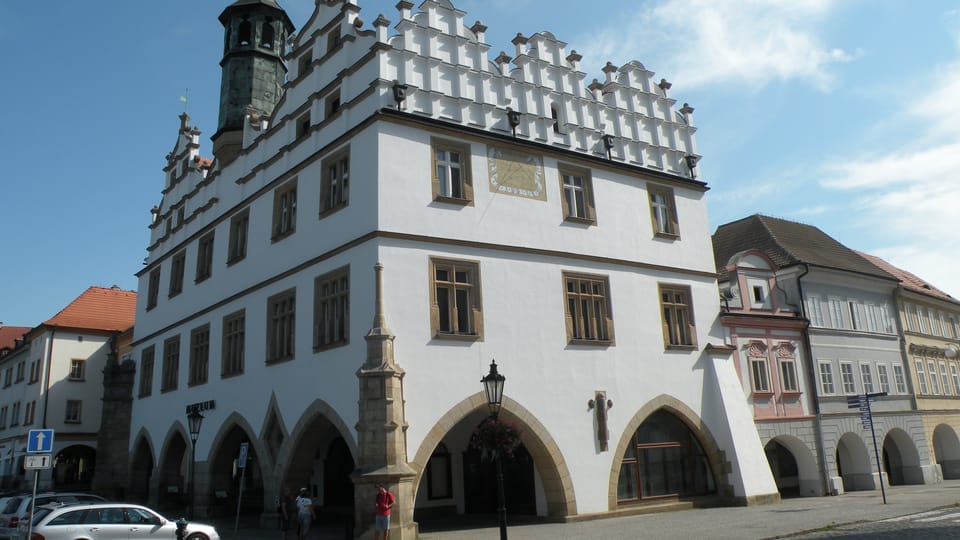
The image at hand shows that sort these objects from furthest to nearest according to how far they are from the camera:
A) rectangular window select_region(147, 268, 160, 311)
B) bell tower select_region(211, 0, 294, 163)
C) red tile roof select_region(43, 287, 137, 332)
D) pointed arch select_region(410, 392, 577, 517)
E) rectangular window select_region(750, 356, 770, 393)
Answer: red tile roof select_region(43, 287, 137, 332) → rectangular window select_region(147, 268, 160, 311) → bell tower select_region(211, 0, 294, 163) → rectangular window select_region(750, 356, 770, 393) → pointed arch select_region(410, 392, 577, 517)

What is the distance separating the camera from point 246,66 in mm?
32750

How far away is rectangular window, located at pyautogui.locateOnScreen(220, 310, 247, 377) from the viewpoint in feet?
81.7

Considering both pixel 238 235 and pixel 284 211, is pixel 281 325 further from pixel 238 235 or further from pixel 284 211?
pixel 238 235

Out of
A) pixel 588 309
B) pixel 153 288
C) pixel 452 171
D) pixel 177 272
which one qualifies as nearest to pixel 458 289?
pixel 452 171

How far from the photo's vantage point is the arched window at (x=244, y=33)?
3322 centimetres

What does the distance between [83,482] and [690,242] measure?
43.0 m

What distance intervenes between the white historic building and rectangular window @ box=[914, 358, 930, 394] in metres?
15.1

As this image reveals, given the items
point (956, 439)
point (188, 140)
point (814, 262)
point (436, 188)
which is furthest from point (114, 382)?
point (956, 439)

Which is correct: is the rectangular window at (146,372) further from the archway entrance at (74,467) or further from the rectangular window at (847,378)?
the rectangular window at (847,378)

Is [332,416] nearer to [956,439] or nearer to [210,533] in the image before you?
[210,533]

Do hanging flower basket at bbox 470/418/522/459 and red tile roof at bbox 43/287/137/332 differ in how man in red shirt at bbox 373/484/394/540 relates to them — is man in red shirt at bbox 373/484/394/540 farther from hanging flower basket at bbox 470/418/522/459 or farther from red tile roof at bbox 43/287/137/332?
red tile roof at bbox 43/287/137/332

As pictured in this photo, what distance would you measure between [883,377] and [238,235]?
91.0 feet

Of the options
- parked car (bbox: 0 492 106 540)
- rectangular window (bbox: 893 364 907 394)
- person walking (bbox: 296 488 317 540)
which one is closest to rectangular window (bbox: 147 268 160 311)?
parked car (bbox: 0 492 106 540)

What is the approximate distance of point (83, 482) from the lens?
159 feet
